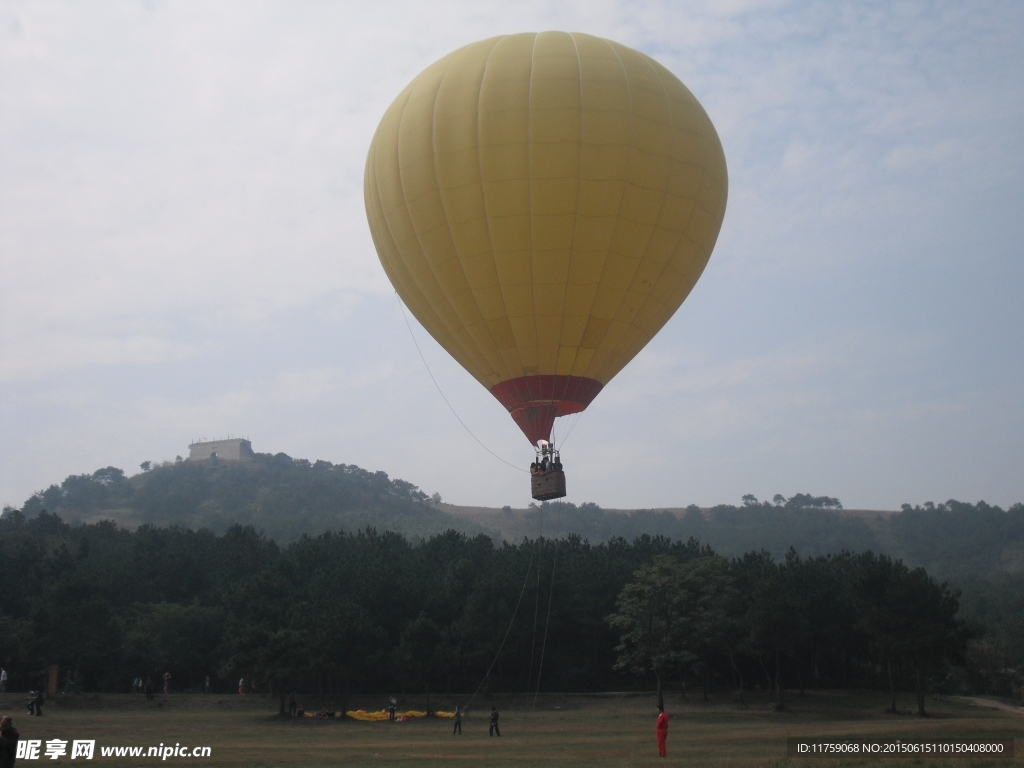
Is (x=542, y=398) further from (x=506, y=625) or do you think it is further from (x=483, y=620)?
(x=506, y=625)

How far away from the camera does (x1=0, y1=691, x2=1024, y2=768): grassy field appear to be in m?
20.6

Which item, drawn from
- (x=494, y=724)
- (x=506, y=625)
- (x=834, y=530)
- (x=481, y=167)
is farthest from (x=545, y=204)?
(x=834, y=530)

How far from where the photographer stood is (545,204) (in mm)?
20672

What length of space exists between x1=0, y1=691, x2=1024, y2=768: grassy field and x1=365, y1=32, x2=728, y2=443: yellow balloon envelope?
8683mm

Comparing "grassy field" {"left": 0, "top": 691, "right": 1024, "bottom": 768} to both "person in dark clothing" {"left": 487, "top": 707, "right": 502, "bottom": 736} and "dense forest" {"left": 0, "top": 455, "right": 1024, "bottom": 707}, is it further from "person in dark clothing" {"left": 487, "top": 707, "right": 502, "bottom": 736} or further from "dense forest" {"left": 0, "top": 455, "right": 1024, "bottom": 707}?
"dense forest" {"left": 0, "top": 455, "right": 1024, "bottom": 707}

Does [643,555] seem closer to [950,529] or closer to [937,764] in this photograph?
[937,764]

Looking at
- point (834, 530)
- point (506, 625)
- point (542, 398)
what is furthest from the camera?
point (834, 530)

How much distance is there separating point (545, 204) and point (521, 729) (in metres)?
19.2

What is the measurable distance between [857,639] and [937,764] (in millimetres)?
37487

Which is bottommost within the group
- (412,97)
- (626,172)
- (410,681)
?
(410,681)

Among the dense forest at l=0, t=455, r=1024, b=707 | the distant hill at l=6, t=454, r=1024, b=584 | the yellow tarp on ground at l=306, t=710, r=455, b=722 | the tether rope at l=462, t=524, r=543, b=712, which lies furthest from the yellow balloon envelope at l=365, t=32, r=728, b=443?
the distant hill at l=6, t=454, r=1024, b=584

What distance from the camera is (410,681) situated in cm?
4628

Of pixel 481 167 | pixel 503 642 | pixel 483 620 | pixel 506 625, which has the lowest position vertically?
pixel 503 642

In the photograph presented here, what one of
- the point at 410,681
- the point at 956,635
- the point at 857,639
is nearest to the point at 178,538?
the point at 410,681
